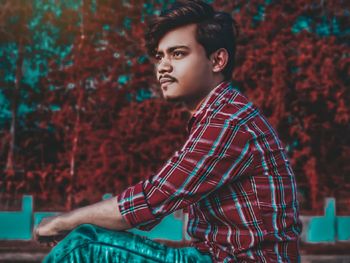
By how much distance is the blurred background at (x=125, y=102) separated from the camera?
593 cm

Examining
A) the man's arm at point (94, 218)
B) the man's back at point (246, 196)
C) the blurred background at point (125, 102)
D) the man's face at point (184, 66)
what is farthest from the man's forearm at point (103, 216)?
the blurred background at point (125, 102)

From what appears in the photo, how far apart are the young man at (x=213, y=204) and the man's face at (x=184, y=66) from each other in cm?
12

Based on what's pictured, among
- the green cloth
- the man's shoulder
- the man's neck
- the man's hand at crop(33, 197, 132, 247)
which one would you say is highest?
the man's neck

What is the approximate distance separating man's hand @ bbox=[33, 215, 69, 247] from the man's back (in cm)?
44

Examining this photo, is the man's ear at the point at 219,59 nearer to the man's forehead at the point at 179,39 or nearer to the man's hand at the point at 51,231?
the man's forehead at the point at 179,39

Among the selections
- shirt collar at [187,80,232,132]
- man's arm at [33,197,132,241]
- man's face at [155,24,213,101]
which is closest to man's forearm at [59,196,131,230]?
man's arm at [33,197,132,241]

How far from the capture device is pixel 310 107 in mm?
6066

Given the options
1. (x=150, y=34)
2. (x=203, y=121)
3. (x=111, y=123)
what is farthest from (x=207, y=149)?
(x=111, y=123)

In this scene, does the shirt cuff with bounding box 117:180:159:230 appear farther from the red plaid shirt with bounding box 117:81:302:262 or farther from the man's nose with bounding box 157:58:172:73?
the man's nose with bounding box 157:58:172:73

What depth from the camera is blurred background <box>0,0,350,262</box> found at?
593 cm

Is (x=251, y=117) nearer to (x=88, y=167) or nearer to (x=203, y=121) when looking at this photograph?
(x=203, y=121)

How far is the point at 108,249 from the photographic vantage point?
1.57 meters

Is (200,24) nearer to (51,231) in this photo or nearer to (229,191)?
(229,191)

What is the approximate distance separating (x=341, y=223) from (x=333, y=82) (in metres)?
1.74
